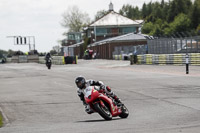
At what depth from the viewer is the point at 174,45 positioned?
132 ft

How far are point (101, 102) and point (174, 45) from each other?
30.8 meters

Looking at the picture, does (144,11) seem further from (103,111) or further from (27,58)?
(103,111)

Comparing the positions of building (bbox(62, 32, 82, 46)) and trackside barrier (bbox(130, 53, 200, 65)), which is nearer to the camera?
trackside barrier (bbox(130, 53, 200, 65))

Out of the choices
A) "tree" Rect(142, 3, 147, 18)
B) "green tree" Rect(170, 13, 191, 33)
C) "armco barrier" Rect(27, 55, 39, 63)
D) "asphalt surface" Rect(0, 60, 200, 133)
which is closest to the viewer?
"asphalt surface" Rect(0, 60, 200, 133)

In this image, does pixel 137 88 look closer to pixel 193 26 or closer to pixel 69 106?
pixel 69 106

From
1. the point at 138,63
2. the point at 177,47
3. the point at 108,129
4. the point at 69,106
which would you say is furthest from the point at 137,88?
the point at 138,63

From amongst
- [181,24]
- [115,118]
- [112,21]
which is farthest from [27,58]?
[115,118]

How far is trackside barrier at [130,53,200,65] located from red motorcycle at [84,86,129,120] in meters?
25.1

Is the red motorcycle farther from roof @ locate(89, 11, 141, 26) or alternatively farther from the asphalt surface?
roof @ locate(89, 11, 141, 26)

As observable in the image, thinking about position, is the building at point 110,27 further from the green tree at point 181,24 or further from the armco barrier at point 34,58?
the green tree at point 181,24

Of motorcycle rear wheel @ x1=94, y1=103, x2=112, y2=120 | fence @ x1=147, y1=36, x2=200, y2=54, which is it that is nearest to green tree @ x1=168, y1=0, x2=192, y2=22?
fence @ x1=147, y1=36, x2=200, y2=54

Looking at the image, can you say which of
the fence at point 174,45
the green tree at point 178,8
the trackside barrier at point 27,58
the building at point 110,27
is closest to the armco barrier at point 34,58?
the trackside barrier at point 27,58

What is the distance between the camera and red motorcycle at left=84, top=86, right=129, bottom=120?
10062 millimetres

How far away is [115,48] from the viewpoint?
2714 inches
